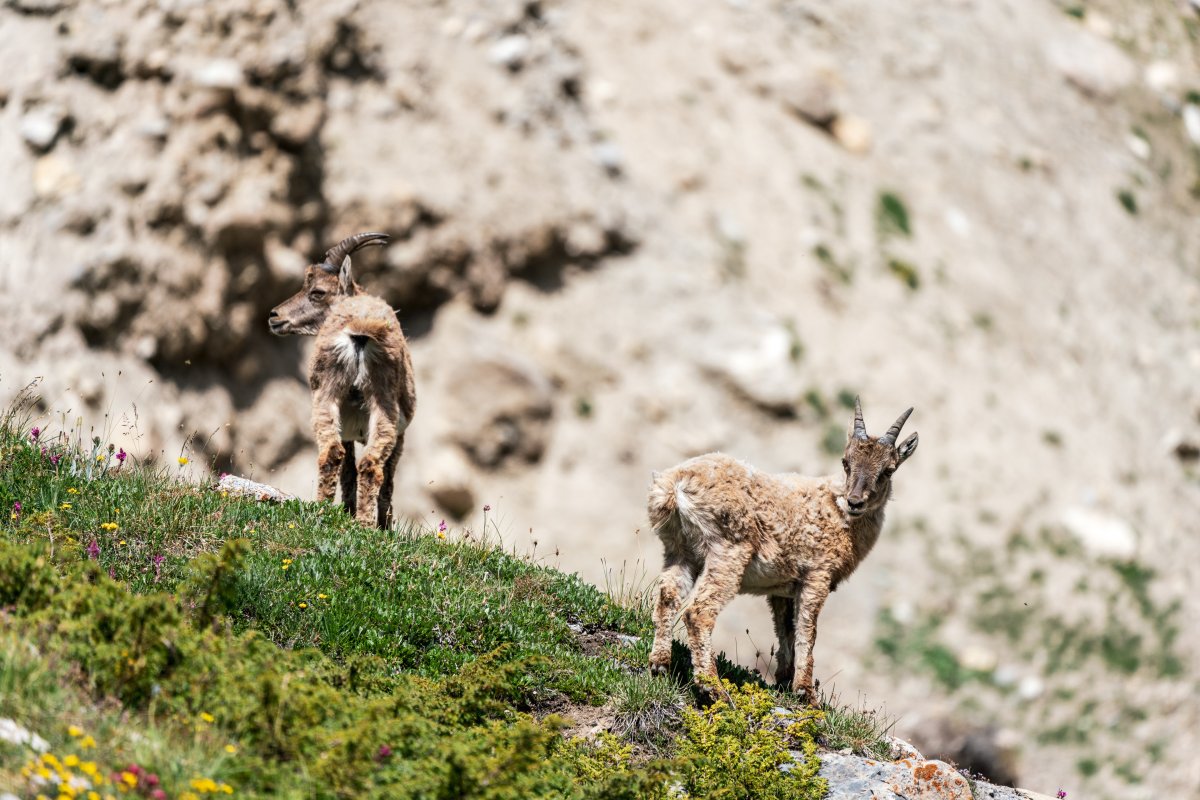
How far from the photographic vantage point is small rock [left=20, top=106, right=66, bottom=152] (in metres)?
20.7

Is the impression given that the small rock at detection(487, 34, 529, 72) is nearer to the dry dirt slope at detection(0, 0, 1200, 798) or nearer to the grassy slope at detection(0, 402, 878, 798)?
the dry dirt slope at detection(0, 0, 1200, 798)

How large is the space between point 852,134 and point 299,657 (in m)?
21.3

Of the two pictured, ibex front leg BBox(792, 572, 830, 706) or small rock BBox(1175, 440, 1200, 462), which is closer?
ibex front leg BBox(792, 572, 830, 706)

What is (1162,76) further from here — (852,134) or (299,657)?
(299,657)

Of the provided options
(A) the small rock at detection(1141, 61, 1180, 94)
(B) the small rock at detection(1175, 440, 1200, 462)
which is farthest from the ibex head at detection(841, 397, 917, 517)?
(A) the small rock at detection(1141, 61, 1180, 94)

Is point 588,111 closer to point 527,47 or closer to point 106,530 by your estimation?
point 527,47

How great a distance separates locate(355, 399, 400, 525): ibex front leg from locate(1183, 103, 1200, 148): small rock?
2492cm

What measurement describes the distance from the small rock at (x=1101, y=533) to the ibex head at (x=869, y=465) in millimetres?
13974

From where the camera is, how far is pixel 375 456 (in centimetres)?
1136

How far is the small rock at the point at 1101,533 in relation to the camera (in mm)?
23859

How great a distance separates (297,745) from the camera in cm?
671

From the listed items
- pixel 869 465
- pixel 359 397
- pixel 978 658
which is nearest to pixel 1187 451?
pixel 978 658

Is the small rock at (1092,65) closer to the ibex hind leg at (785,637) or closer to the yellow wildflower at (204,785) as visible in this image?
the ibex hind leg at (785,637)

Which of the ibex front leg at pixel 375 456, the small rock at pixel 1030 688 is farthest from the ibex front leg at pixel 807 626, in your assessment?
the small rock at pixel 1030 688
